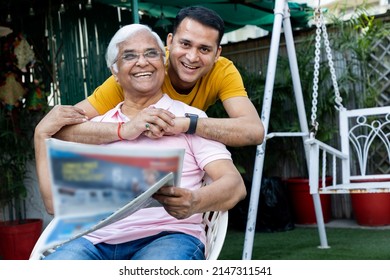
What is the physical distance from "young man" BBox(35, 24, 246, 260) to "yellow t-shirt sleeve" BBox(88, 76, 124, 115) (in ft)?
0.28

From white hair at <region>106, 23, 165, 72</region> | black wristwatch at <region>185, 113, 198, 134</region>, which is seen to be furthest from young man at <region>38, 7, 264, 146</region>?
white hair at <region>106, 23, 165, 72</region>

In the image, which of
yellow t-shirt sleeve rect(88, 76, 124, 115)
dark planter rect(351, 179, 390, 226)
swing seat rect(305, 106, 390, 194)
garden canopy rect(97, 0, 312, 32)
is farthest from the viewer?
garden canopy rect(97, 0, 312, 32)

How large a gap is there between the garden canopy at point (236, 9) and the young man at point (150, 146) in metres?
3.23

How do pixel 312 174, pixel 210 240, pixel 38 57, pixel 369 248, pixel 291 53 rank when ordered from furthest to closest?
pixel 38 57
pixel 369 248
pixel 291 53
pixel 312 174
pixel 210 240

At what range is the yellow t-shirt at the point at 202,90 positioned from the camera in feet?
6.89

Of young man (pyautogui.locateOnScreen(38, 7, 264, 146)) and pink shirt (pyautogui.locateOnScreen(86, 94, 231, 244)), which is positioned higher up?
young man (pyautogui.locateOnScreen(38, 7, 264, 146))

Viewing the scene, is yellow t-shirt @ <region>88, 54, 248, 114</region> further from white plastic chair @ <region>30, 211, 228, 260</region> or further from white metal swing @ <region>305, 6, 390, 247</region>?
white metal swing @ <region>305, 6, 390, 247</region>

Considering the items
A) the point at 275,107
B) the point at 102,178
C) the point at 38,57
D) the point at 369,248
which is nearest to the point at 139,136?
the point at 102,178

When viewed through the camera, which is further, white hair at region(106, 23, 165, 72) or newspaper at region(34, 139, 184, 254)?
white hair at region(106, 23, 165, 72)

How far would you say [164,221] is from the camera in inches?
71.2

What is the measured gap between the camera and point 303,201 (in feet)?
17.6

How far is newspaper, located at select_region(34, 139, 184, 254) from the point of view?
47.3 inches
